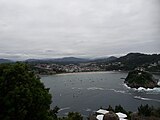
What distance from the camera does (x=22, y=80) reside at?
20.3 ft

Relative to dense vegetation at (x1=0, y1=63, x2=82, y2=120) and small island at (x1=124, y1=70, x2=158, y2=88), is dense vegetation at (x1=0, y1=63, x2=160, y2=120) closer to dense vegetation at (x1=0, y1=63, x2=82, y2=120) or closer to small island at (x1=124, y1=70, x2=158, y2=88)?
dense vegetation at (x1=0, y1=63, x2=82, y2=120)

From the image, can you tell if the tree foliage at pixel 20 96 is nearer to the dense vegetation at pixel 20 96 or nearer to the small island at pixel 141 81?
the dense vegetation at pixel 20 96

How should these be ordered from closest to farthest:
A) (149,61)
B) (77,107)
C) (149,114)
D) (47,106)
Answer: (47,106) < (149,114) < (77,107) < (149,61)

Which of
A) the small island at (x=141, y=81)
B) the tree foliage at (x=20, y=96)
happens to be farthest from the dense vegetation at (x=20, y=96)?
the small island at (x=141, y=81)

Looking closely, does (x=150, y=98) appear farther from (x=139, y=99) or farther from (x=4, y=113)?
(x=4, y=113)

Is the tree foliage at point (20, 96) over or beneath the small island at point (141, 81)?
over

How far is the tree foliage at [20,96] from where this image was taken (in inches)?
221

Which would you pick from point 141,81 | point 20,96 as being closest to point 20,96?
point 20,96

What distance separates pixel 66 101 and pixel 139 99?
318 inches

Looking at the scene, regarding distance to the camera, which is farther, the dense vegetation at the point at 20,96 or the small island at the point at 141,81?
the small island at the point at 141,81

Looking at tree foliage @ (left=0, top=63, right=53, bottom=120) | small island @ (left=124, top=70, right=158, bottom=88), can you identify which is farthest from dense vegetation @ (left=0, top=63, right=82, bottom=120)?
small island @ (left=124, top=70, right=158, bottom=88)

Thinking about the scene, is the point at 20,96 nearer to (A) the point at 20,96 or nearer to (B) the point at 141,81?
(A) the point at 20,96

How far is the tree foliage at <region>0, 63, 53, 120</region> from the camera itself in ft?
18.4

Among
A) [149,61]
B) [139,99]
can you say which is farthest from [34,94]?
[149,61]
